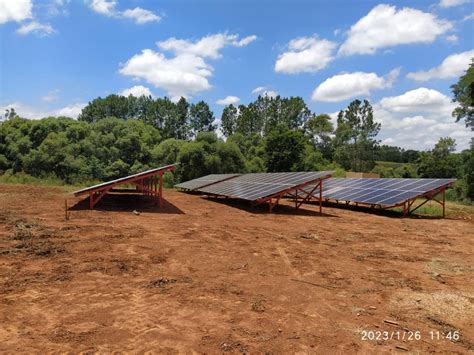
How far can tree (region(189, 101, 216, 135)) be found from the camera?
69.4m

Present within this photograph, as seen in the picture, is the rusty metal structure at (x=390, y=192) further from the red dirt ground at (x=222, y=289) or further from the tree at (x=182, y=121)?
the tree at (x=182, y=121)

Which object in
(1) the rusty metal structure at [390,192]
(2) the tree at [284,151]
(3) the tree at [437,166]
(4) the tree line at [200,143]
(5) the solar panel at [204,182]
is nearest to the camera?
(1) the rusty metal structure at [390,192]

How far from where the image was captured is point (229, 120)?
2778 inches

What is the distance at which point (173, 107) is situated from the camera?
69.9m

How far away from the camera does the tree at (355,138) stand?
69.2 metres

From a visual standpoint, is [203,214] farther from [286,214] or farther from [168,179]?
[168,179]

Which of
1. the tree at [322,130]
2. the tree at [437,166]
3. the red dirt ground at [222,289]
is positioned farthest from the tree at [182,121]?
the red dirt ground at [222,289]

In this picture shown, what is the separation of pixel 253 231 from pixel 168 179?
1368 inches

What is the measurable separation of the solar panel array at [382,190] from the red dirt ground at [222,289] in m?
6.30

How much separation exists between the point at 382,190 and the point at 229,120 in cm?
5067

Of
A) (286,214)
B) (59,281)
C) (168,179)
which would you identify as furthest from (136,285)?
(168,179)

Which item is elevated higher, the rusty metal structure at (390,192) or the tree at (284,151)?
the tree at (284,151)

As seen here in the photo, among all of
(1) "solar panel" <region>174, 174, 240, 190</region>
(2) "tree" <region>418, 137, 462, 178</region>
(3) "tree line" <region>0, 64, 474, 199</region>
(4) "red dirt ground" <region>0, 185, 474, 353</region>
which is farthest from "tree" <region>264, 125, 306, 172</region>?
(4) "red dirt ground" <region>0, 185, 474, 353</region>

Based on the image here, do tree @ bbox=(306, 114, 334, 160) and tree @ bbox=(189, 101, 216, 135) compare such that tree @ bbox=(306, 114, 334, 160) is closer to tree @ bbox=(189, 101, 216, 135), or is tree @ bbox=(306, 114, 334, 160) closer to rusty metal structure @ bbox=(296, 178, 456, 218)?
tree @ bbox=(189, 101, 216, 135)
